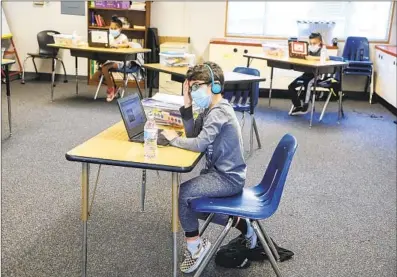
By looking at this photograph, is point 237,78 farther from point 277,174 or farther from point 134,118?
point 277,174

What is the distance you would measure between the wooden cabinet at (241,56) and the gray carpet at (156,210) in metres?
2.08

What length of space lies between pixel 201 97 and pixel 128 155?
0.48 metres

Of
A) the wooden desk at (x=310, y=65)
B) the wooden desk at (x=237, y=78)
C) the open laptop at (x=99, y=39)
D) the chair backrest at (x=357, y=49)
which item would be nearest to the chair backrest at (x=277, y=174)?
the wooden desk at (x=237, y=78)

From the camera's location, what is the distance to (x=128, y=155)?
2000mm

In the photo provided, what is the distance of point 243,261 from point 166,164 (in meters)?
0.82

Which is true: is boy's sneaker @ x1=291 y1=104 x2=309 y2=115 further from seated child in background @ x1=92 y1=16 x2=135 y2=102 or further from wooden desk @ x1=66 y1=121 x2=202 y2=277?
wooden desk @ x1=66 y1=121 x2=202 y2=277

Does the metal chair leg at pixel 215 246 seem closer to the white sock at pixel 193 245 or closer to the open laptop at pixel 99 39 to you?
the white sock at pixel 193 245

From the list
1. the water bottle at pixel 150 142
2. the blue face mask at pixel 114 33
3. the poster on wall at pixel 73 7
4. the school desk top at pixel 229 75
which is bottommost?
the water bottle at pixel 150 142

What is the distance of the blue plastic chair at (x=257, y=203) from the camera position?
2061 millimetres

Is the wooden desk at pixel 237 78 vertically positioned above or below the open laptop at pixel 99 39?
below

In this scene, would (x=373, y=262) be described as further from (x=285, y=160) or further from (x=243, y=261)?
(x=285, y=160)

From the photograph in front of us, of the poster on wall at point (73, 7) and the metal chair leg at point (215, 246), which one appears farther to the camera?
the poster on wall at point (73, 7)

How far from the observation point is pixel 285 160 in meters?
2.07

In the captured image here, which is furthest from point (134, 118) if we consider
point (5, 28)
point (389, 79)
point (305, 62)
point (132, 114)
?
point (5, 28)
